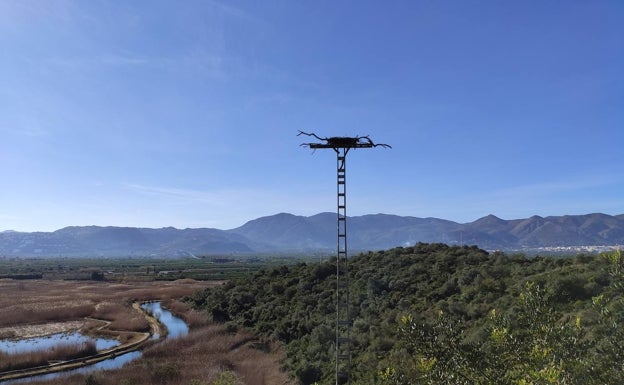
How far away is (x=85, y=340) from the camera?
43344mm

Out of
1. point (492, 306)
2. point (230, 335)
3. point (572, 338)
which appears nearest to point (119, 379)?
point (230, 335)

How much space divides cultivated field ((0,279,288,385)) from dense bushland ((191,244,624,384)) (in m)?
2.39

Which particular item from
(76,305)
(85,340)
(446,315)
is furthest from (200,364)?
(76,305)

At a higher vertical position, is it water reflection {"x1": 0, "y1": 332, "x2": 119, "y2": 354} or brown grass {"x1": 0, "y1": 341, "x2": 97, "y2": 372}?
brown grass {"x1": 0, "y1": 341, "x2": 97, "y2": 372}

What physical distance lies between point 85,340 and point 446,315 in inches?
1509

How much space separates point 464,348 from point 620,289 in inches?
113

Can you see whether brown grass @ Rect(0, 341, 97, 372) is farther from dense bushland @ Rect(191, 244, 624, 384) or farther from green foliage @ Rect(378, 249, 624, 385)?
green foliage @ Rect(378, 249, 624, 385)

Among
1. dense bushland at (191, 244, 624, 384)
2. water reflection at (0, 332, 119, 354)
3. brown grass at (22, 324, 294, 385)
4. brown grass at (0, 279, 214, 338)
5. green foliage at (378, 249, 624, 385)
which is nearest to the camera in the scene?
green foliage at (378, 249, 624, 385)

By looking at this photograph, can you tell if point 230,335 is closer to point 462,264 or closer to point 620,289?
point 462,264

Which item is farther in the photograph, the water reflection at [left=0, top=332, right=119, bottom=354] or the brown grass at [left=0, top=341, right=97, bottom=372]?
the water reflection at [left=0, top=332, right=119, bottom=354]

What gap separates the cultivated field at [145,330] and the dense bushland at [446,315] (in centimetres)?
Result: 239

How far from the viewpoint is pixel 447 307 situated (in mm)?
24875

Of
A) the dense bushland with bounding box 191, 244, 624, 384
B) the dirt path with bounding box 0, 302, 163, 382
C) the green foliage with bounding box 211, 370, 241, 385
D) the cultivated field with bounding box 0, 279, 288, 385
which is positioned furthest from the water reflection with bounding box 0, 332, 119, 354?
the green foliage with bounding box 211, 370, 241, 385

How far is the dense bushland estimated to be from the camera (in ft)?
22.1
